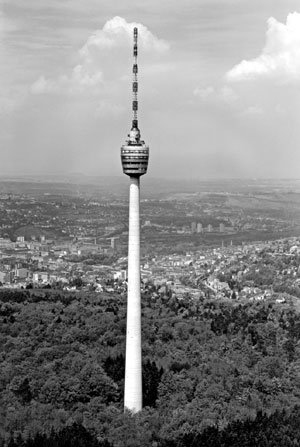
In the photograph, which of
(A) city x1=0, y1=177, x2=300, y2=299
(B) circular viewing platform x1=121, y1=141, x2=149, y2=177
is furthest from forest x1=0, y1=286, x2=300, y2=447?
(A) city x1=0, y1=177, x2=300, y2=299

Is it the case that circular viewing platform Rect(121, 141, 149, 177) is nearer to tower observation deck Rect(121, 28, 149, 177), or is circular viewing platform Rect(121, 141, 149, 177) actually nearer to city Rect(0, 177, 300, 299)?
tower observation deck Rect(121, 28, 149, 177)

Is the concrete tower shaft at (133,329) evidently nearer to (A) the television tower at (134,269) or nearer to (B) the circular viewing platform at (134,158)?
(A) the television tower at (134,269)

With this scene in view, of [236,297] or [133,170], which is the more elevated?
[133,170]

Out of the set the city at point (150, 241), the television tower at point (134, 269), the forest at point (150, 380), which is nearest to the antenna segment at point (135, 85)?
the television tower at point (134, 269)

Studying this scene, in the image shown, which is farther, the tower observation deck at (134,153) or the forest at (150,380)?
the tower observation deck at (134,153)

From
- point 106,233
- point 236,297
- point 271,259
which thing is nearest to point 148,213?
point 106,233

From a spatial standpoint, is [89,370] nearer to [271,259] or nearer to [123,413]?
[123,413]
